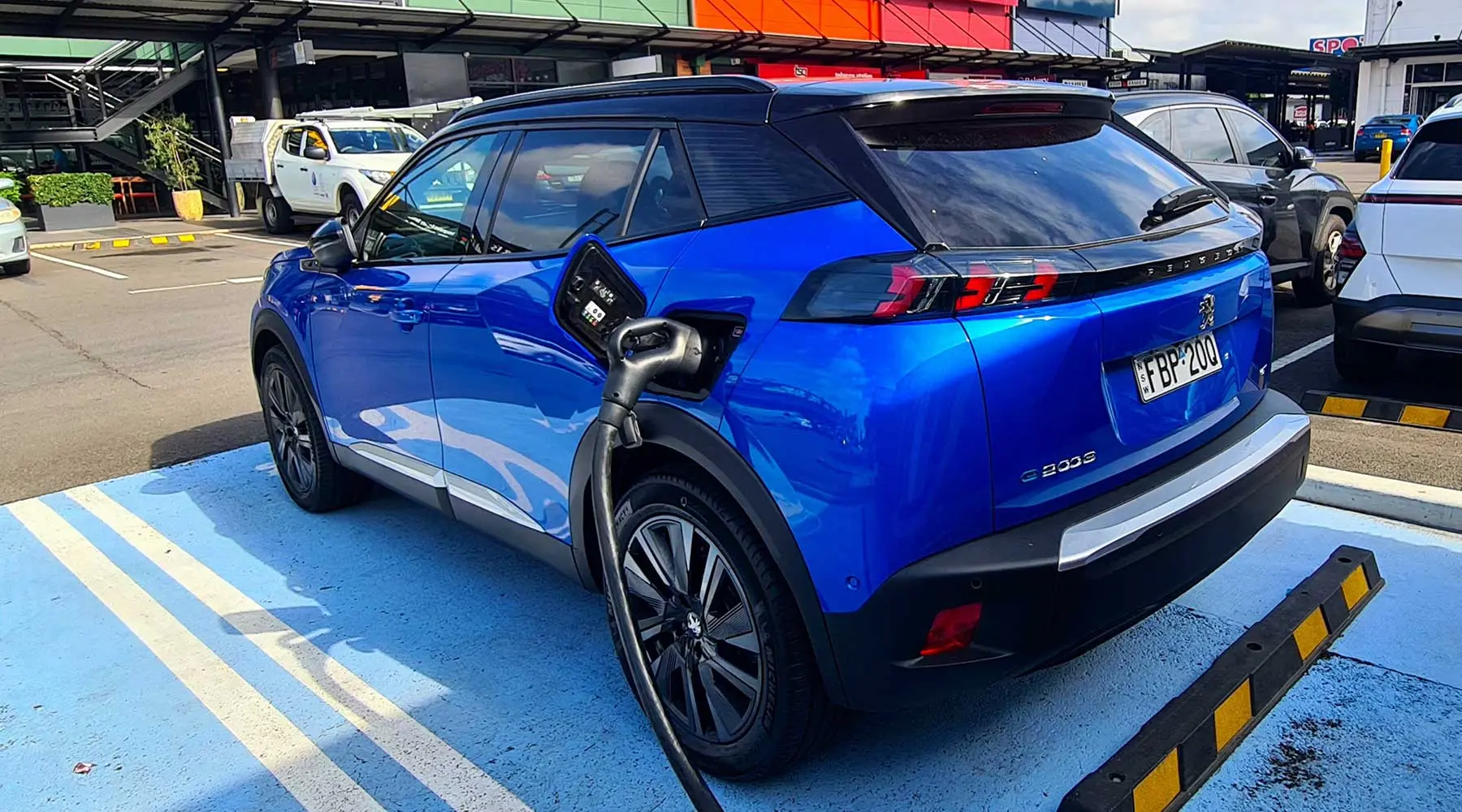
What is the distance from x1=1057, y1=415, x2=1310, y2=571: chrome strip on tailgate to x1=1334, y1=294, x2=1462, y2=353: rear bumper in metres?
2.96

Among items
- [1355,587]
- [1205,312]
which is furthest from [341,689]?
[1355,587]

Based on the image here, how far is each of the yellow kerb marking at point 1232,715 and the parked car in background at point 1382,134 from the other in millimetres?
37190

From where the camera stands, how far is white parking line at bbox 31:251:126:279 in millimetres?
14805

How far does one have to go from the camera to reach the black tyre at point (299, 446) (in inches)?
187

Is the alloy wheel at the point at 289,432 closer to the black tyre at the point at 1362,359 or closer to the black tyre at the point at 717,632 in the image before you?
the black tyre at the point at 717,632

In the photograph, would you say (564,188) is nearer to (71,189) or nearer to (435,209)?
(435,209)

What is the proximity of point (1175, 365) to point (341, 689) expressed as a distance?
2641 millimetres

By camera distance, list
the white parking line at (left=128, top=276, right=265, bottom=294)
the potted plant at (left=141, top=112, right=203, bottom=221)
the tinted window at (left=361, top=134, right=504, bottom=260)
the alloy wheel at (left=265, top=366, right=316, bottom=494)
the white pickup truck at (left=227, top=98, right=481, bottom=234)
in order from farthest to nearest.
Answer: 1. the potted plant at (left=141, top=112, right=203, bottom=221)
2. the white pickup truck at (left=227, top=98, right=481, bottom=234)
3. the white parking line at (left=128, top=276, right=265, bottom=294)
4. the alloy wheel at (left=265, top=366, right=316, bottom=494)
5. the tinted window at (left=361, top=134, right=504, bottom=260)

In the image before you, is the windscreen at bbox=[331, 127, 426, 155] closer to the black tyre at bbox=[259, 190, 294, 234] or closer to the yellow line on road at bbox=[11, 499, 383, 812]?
the black tyre at bbox=[259, 190, 294, 234]

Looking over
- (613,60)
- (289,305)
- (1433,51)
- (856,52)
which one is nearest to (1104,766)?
(289,305)

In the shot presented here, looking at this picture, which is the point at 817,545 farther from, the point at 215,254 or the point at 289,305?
the point at 215,254

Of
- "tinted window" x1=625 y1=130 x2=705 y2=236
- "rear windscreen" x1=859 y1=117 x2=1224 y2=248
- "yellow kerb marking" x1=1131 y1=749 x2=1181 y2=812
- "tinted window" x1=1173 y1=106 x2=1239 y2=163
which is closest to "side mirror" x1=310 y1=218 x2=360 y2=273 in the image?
"tinted window" x1=625 y1=130 x2=705 y2=236

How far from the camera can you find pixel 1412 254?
5.56 metres

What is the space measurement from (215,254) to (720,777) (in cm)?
1693
